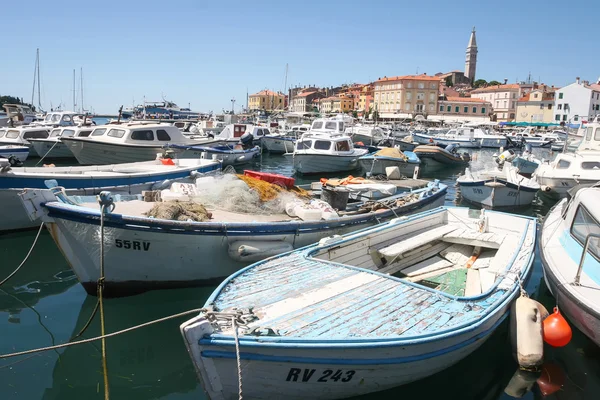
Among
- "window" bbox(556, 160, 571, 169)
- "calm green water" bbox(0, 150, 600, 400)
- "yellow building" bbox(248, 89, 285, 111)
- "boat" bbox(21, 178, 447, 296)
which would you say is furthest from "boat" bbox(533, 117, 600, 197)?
"yellow building" bbox(248, 89, 285, 111)

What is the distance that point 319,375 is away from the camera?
4.60m

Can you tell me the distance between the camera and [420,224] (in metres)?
9.24

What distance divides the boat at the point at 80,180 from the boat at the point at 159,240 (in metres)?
3.33

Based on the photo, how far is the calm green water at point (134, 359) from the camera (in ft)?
18.8

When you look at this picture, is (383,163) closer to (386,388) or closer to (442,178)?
(442,178)

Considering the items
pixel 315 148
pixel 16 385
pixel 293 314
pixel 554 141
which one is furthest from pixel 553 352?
pixel 554 141

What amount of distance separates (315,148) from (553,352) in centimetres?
1917

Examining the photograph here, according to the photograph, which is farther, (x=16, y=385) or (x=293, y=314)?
(x=16, y=385)

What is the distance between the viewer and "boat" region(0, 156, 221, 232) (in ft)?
36.2

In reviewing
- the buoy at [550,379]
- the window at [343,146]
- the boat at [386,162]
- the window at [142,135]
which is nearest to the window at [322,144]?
the window at [343,146]

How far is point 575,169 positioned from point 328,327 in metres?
16.4

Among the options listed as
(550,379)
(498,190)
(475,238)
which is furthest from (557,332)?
(498,190)

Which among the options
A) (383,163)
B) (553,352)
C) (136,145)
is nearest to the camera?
(553,352)

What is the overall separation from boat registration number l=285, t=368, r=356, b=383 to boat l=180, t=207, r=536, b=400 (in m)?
0.01
